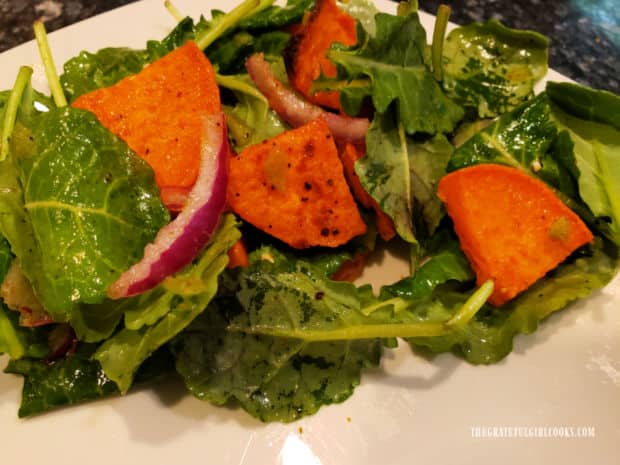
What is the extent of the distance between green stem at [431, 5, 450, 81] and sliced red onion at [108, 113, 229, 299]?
0.50 metres

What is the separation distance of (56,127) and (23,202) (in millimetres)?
136

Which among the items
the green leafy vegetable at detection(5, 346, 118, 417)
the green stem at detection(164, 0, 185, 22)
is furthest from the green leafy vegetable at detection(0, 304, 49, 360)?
the green stem at detection(164, 0, 185, 22)

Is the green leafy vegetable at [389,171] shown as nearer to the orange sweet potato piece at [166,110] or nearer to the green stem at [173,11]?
the orange sweet potato piece at [166,110]

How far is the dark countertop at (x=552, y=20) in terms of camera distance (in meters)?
1.98

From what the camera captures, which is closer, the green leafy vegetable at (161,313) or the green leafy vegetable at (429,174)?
the green leafy vegetable at (161,313)

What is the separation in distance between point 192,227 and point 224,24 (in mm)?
582

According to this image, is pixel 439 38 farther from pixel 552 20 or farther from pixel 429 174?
pixel 552 20

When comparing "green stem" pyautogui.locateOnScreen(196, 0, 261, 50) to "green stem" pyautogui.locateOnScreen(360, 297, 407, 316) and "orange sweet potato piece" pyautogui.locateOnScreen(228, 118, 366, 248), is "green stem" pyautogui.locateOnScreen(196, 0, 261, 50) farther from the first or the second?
"green stem" pyautogui.locateOnScreen(360, 297, 407, 316)

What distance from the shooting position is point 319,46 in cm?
122

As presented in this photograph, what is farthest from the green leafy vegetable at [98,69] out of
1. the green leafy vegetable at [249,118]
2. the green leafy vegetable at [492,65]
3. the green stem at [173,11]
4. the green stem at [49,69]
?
the green leafy vegetable at [492,65]

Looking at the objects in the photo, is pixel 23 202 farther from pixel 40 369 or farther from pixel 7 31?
pixel 7 31

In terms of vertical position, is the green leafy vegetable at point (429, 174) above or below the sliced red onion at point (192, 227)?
below

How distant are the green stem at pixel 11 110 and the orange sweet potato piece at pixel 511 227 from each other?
823 mm

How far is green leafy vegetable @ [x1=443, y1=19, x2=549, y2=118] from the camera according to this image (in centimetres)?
127
